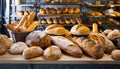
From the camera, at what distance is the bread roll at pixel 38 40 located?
51.3 inches

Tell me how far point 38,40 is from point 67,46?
7.7 inches

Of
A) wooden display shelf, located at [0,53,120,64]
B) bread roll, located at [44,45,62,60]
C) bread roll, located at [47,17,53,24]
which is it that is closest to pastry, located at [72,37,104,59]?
wooden display shelf, located at [0,53,120,64]

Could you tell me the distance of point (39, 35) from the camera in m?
1.33

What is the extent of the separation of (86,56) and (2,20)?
4.16 meters

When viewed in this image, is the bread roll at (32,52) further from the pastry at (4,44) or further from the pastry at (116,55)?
the pastry at (116,55)

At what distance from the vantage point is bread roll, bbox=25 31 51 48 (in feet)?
4.27

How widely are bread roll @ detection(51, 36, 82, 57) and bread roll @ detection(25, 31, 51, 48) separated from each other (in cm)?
6

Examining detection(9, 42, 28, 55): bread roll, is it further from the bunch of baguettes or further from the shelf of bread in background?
the shelf of bread in background

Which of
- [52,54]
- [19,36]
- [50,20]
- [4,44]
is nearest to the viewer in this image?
[52,54]

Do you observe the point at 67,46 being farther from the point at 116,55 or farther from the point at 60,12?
the point at 60,12

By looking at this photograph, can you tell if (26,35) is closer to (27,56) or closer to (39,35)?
(39,35)

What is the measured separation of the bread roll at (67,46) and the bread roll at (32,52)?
0.15 metres

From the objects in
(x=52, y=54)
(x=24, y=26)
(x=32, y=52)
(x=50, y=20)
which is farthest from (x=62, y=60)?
(x=50, y=20)

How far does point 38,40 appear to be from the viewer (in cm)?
130
